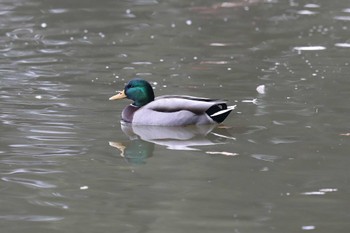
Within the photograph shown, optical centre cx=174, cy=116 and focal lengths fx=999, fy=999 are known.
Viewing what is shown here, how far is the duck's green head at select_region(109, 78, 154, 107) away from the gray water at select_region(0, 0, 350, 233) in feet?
1.25

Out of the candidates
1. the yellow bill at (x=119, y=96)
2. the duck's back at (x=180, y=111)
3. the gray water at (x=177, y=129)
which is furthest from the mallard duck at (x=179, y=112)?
the yellow bill at (x=119, y=96)

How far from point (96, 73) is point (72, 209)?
6101 millimetres

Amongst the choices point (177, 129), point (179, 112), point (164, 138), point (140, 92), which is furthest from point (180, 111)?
point (140, 92)

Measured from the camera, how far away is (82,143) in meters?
9.63

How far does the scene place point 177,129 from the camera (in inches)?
416

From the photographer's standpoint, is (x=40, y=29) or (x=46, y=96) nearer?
(x=46, y=96)

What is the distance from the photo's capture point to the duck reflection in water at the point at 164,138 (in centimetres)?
951

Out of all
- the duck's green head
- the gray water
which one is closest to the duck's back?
the gray water

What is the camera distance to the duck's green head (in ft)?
35.8

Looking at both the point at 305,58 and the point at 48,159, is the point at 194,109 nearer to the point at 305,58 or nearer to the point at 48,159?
the point at 48,159

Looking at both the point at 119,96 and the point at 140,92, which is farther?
the point at 119,96

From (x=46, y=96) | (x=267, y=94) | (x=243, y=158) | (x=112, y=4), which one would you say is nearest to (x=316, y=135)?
→ (x=243, y=158)

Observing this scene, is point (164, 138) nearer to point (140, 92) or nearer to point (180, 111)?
point (180, 111)

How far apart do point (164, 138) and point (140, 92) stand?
973 millimetres
